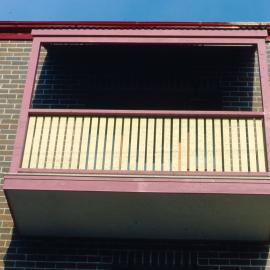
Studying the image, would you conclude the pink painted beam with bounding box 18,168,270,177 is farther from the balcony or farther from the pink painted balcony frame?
the pink painted balcony frame

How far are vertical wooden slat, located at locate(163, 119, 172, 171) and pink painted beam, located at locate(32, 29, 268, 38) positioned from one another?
1518mm

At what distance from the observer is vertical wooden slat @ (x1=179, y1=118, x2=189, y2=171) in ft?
28.5

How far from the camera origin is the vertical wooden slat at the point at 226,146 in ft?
28.3

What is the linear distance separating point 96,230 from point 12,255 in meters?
1.25

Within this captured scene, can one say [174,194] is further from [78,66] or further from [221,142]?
[78,66]

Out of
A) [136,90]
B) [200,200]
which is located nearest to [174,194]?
[200,200]

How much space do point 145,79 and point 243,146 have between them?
3.02 meters

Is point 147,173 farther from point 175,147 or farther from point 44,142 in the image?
point 44,142

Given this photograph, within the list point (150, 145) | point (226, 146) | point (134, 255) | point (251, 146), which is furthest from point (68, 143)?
point (251, 146)

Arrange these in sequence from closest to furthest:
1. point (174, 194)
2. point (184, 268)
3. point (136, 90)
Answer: point (174, 194) < point (184, 268) < point (136, 90)

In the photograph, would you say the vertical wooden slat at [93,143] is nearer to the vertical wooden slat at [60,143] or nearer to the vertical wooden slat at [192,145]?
the vertical wooden slat at [60,143]

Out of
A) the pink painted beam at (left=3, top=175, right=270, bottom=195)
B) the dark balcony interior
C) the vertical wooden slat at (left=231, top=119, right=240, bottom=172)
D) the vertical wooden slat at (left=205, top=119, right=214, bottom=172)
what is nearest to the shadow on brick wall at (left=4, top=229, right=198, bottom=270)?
the pink painted beam at (left=3, top=175, right=270, bottom=195)

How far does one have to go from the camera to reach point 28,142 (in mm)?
8922

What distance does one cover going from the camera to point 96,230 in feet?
29.8
